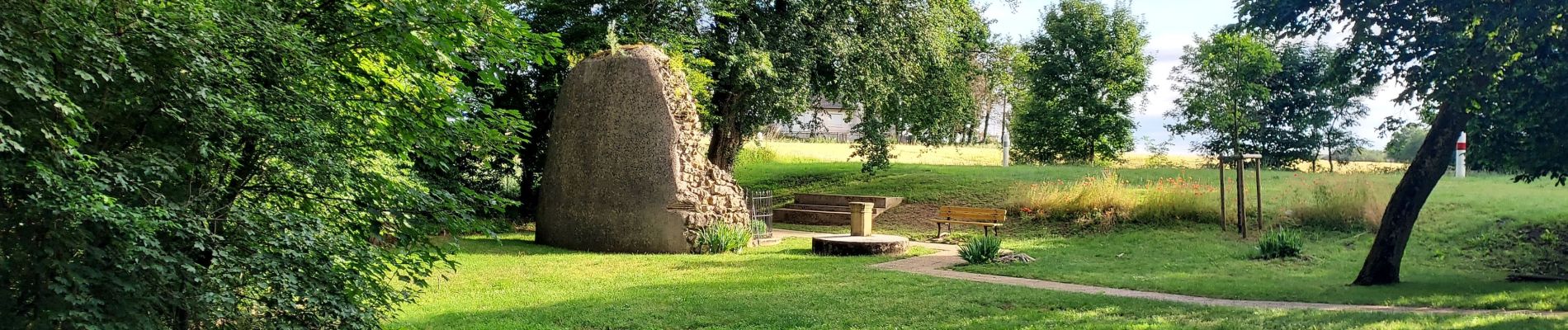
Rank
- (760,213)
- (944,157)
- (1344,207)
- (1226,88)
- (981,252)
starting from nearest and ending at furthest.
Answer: (981,252)
(1344,207)
(760,213)
(1226,88)
(944,157)

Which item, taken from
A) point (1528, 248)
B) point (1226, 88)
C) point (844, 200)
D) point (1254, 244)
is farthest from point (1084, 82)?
point (1528, 248)

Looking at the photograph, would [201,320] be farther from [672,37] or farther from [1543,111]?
[672,37]

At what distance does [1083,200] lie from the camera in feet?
70.4

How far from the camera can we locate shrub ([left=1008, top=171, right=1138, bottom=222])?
68.8 feet

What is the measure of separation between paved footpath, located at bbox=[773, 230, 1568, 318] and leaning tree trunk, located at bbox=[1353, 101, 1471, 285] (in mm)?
2274

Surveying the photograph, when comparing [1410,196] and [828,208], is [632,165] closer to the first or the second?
[828,208]

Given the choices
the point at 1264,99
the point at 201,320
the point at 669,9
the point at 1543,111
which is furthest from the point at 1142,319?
the point at 1264,99

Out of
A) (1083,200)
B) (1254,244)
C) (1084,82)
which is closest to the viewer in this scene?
(1254,244)

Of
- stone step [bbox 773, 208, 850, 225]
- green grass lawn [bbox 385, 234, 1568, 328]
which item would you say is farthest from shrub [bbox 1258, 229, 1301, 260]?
stone step [bbox 773, 208, 850, 225]

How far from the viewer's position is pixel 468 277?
12.8 m

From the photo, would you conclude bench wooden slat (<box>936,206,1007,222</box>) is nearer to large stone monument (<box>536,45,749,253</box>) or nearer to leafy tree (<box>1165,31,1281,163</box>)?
large stone monument (<box>536,45,749,253</box>)

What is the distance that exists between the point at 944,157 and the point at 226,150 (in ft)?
125

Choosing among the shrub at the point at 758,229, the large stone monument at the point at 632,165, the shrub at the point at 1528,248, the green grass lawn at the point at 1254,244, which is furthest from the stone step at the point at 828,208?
the shrub at the point at 1528,248

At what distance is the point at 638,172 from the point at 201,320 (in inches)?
413
